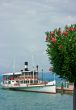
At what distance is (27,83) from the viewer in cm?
13288

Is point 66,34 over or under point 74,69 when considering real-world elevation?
over

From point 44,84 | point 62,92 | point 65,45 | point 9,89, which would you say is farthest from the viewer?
point 9,89

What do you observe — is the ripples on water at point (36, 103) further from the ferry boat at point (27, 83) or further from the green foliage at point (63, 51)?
the green foliage at point (63, 51)

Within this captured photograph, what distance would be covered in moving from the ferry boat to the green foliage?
10440 centimetres

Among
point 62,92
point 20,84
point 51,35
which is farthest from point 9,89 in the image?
point 51,35

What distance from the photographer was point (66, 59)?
19.5 m

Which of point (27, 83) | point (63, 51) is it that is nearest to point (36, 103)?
point (27, 83)

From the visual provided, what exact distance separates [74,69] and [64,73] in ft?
1.42

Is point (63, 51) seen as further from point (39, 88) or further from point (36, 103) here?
point (39, 88)

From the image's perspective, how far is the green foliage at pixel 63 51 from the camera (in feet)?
63.3

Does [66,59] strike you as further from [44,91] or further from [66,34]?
[44,91]

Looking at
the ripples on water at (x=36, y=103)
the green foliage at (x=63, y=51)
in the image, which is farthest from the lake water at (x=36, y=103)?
the green foliage at (x=63, y=51)

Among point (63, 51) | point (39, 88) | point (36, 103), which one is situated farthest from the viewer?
point (39, 88)

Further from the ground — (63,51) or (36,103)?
(63,51)
